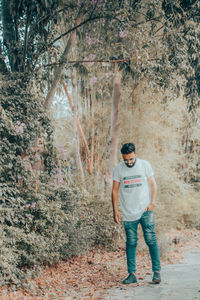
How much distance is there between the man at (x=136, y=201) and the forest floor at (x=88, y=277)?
1.34 feet

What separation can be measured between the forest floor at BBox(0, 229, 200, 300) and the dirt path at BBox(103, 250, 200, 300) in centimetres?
6

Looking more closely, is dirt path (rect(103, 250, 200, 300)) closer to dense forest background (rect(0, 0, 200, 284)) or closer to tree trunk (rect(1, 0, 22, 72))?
dense forest background (rect(0, 0, 200, 284))

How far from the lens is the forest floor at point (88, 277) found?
4922 mm

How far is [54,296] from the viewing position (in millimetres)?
5008

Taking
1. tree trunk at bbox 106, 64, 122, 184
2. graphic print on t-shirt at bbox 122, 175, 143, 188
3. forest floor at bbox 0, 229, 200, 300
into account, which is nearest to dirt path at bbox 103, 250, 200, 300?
forest floor at bbox 0, 229, 200, 300

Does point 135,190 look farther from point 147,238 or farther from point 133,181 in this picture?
point 147,238

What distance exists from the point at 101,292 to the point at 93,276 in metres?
1.14

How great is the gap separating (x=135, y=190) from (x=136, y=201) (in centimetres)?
14

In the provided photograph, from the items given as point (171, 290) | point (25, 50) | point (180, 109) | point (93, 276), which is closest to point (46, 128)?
point (25, 50)

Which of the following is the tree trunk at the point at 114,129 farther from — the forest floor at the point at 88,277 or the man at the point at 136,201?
the man at the point at 136,201

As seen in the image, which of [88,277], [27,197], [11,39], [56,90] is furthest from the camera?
[56,90]

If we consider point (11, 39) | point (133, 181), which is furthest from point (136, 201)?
point (11, 39)

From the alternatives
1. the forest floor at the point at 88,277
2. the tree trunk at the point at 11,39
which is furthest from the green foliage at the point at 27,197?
the tree trunk at the point at 11,39

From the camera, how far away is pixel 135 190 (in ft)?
16.6
